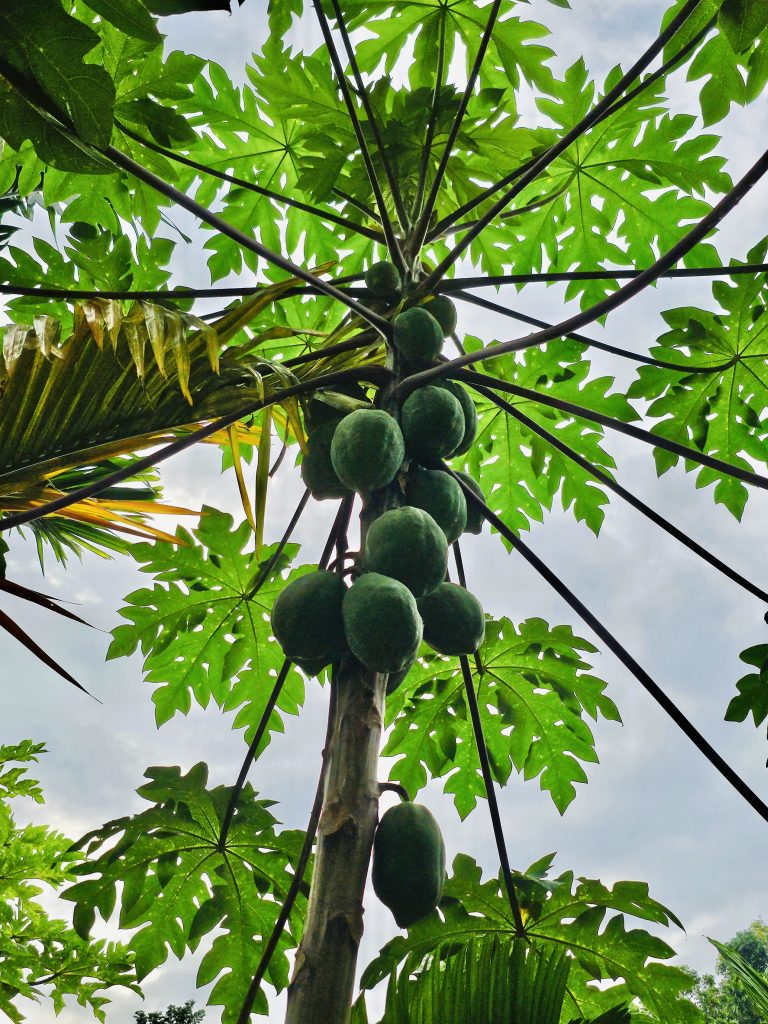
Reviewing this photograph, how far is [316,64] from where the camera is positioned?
2691 mm

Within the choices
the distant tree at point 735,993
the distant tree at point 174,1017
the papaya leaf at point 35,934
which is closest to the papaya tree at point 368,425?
the papaya leaf at point 35,934

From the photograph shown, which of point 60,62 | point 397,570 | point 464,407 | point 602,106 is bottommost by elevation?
point 397,570

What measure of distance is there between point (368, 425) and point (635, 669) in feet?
2.78

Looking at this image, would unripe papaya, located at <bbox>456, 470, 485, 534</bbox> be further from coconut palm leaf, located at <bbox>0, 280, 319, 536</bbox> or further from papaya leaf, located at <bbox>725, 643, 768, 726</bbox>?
papaya leaf, located at <bbox>725, 643, 768, 726</bbox>

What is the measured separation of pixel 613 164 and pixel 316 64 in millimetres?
1164

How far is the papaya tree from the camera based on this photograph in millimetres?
1549

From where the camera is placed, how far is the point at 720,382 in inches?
118

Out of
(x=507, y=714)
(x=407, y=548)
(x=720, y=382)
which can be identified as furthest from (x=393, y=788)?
→ (x=720, y=382)

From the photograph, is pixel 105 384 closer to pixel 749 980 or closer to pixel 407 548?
pixel 407 548

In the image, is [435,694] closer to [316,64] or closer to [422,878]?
[422,878]

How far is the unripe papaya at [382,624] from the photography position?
1.51 meters

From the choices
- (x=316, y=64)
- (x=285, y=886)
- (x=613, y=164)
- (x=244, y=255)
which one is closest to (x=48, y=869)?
(x=285, y=886)

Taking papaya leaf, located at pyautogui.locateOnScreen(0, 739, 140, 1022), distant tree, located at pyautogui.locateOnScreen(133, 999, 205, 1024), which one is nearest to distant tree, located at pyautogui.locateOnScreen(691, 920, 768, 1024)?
distant tree, located at pyautogui.locateOnScreen(133, 999, 205, 1024)

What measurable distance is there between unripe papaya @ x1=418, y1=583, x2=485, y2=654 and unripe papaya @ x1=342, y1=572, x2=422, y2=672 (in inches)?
12.3
